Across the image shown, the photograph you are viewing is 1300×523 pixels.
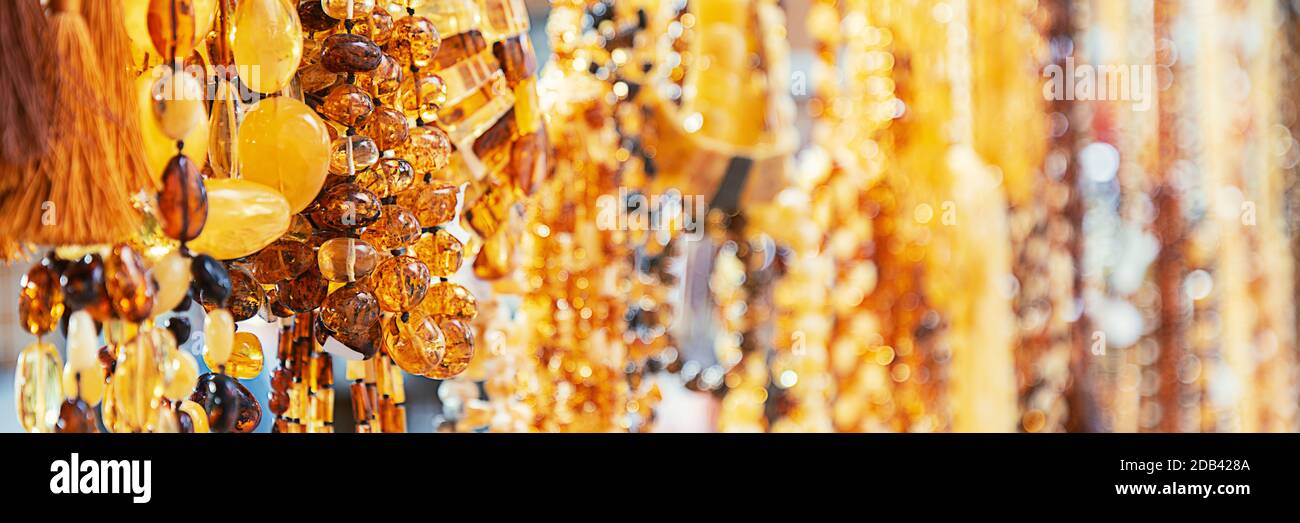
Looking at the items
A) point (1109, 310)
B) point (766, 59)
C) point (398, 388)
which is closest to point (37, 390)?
point (398, 388)

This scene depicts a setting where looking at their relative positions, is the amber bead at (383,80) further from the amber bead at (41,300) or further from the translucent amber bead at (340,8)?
the amber bead at (41,300)

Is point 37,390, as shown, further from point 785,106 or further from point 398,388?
point 785,106

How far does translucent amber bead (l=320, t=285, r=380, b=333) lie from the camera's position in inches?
15.1

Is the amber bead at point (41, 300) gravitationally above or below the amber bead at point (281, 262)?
below

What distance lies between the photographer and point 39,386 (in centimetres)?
32

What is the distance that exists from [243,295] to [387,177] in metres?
0.06

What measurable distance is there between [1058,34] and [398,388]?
117 centimetres

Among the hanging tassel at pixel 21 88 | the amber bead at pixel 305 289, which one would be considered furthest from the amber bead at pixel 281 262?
the hanging tassel at pixel 21 88

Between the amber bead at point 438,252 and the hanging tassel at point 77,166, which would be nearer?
the hanging tassel at point 77,166

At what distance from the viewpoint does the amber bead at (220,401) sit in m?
0.37

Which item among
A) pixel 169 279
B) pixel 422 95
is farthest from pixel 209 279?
pixel 422 95

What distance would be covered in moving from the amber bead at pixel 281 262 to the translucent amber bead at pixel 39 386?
79 mm

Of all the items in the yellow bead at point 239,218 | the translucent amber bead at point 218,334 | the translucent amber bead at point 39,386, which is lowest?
the translucent amber bead at point 39,386
